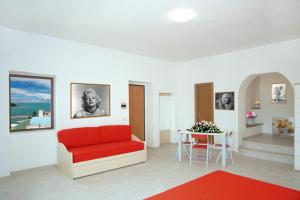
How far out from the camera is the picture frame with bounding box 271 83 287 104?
7742 millimetres

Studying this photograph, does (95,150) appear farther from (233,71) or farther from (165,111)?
(233,71)

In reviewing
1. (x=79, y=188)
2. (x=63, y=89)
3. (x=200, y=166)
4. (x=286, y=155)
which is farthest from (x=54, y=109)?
(x=286, y=155)

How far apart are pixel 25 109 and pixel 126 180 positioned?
2946 mm

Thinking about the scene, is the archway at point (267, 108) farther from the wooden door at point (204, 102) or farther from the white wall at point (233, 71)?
the wooden door at point (204, 102)

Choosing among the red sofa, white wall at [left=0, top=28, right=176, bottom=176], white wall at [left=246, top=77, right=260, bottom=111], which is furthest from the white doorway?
white wall at [left=246, top=77, right=260, bottom=111]

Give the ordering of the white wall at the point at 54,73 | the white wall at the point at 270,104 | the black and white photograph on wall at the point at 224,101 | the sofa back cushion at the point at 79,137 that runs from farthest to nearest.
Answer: the white wall at the point at 270,104
the black and white photograph on wall at the point at 224,101
the sofa back cushion at the point at 79,137
the white wall at the point at 54,73

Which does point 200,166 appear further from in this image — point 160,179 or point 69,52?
point 69,52

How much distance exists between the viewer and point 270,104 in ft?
26.7

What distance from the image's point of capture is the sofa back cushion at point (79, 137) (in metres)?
4.74

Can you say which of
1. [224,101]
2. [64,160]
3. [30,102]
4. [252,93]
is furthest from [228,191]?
[252,93]

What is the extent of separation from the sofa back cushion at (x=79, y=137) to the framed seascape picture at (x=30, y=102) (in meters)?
0.58

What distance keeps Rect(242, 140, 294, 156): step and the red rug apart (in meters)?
4.79

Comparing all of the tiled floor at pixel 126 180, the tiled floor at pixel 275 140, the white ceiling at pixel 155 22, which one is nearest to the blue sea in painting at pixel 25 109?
the tiled floor at pixel 126 180

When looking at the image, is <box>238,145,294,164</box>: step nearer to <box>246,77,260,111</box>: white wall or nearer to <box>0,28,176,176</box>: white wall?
<box>246,77,260,111</box>: white wall
